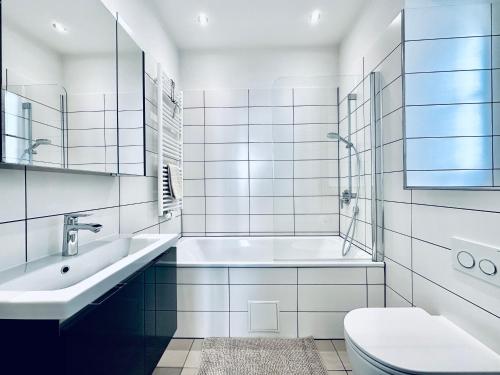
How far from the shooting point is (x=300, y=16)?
7.95ft

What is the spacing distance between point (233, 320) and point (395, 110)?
67.8 inches

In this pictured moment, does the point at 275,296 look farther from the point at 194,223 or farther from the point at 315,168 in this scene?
the point at 194,223

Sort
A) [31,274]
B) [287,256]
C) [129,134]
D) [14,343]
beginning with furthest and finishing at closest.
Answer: [287,256] → [129,134] → [31,274] → [14,343]

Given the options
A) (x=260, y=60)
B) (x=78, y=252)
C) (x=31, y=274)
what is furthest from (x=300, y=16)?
(x=31, y=274)

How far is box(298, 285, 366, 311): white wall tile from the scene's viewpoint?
1.99 m

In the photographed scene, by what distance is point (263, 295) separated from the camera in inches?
79.2

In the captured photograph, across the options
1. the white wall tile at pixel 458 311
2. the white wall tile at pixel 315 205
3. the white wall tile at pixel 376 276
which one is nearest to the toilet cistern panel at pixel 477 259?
the white wall tile at pixel 458 311

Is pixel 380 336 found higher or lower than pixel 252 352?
higher

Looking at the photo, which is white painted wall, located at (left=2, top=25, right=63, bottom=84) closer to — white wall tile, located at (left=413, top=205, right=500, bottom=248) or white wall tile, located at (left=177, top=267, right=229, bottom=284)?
white wall tile, located at (left=177, top=267, right=229, bottom=284)

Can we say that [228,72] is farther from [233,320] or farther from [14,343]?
[14,343]

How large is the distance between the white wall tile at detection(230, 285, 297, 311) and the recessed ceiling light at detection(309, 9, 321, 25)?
210 centimetres

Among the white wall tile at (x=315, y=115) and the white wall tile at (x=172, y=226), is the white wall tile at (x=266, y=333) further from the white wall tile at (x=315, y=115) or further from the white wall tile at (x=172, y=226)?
the white wall tile at (x=315, y=115)

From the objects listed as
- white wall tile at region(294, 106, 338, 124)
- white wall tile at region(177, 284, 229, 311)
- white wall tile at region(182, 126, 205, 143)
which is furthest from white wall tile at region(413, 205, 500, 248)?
white wall tile at region(182, 126, 205, 143)

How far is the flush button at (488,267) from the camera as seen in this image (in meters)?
1.08
